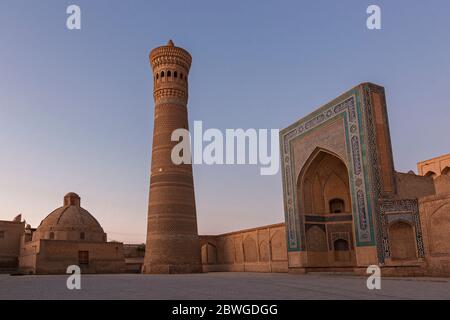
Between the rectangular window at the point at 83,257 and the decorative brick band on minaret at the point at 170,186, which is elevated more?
the decorative brick band on minaret at the point at 170,186

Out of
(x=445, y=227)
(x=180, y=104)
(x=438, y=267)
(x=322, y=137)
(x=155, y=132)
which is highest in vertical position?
(x=180, y=104)

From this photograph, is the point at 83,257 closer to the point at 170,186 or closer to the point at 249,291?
the point at 170,186

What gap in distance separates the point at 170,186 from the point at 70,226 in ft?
35.4

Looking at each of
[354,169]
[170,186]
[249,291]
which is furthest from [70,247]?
[249,291]

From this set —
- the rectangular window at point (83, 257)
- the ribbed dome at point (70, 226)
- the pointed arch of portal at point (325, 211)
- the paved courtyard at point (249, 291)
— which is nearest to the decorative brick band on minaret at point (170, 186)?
the rectangular window at point (83, 257)

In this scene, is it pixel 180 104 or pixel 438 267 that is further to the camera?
pixel 180 104

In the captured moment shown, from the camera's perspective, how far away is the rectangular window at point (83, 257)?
80.5ft

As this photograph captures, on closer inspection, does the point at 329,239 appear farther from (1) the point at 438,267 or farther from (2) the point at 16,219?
(2) the point at 16,219

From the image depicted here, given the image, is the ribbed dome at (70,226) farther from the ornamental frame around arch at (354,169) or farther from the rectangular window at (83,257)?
the ornamental frame around arch at (354,169)

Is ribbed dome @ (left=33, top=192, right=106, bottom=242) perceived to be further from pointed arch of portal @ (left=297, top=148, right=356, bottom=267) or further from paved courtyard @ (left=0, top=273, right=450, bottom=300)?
paved courtyard @ (left=0, top=273, right=450, bottom=300)

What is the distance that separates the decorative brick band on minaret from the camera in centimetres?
2062
